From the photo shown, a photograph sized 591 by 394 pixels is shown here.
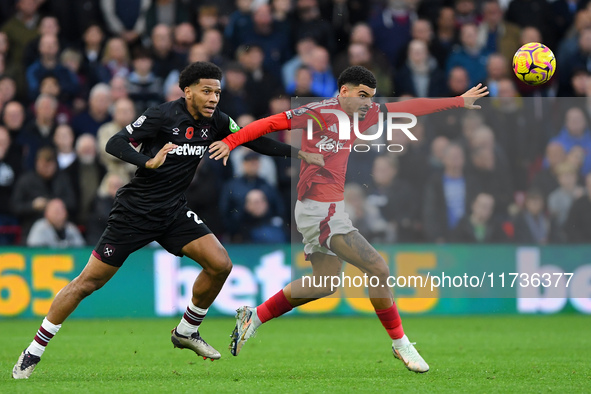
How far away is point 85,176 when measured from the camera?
497 inches

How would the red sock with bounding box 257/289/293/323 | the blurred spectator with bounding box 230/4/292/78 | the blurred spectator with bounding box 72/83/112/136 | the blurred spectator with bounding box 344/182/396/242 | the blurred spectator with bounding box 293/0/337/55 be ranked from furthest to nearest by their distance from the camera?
the blurred spectator with bounding box 293/0/337/55 → the blurred spectator with bounding box 230/4/292/78 → the blurred spectator with bounding box 72/83/112/136 → the blurred spectator with bounding box 344/182/396/242 → the red sock with bounding box 257/289/293/323

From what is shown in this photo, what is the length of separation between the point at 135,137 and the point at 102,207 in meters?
5.09

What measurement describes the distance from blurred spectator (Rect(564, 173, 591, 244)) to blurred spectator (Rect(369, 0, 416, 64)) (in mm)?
3670

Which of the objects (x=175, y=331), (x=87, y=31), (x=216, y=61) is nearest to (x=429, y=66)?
(x=216, y=61)

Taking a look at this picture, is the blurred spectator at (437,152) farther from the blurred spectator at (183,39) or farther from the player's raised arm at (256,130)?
the player's raised arm at (256,130)

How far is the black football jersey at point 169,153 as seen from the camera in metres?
7.45

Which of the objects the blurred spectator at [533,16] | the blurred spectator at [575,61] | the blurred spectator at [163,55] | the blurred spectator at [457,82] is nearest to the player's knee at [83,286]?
the blurred spectator at [163,55]

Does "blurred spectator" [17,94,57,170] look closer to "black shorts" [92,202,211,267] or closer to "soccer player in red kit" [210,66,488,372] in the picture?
"black shorts" [92,202,211,267]

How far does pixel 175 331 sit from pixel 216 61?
651 centimetres

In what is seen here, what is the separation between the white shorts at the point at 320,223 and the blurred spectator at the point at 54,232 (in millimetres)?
5361

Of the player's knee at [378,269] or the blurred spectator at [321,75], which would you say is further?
the blurred spectator at [321,75]

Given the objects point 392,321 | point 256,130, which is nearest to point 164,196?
point 256,130

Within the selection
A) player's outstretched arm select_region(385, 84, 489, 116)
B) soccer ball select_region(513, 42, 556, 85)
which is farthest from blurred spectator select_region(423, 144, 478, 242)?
player's outstretched arm select_region(385, 84, 489, 116)

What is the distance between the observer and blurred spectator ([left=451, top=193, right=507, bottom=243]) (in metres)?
12.7
